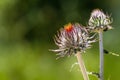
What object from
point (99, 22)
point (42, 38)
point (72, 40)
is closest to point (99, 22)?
point (99, 22)

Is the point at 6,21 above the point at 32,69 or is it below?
above

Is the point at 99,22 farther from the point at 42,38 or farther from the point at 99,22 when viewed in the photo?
the point at 42,38

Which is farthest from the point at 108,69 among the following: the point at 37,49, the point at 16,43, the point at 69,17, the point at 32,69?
the point at 69,17

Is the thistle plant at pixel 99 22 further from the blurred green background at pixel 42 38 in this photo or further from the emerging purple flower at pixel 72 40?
the blurred green background at pixel 42 38

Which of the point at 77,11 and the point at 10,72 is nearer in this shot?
the point at 10,72

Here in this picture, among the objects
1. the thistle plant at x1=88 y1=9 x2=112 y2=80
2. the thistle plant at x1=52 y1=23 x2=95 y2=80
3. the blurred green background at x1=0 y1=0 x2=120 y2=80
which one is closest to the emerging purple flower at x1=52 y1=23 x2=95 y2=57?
the thistle plant at x1=52 y1=23 x2=95 y2=80

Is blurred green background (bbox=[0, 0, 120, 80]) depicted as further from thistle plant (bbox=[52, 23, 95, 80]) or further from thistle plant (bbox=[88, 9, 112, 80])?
thistle plant (bbox=[52, 23, 95, 80])

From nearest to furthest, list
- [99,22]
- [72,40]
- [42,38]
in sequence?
[72,40] → [99,22] → [42,38]

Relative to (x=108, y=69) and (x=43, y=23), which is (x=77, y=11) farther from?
(x=108, y=69)
